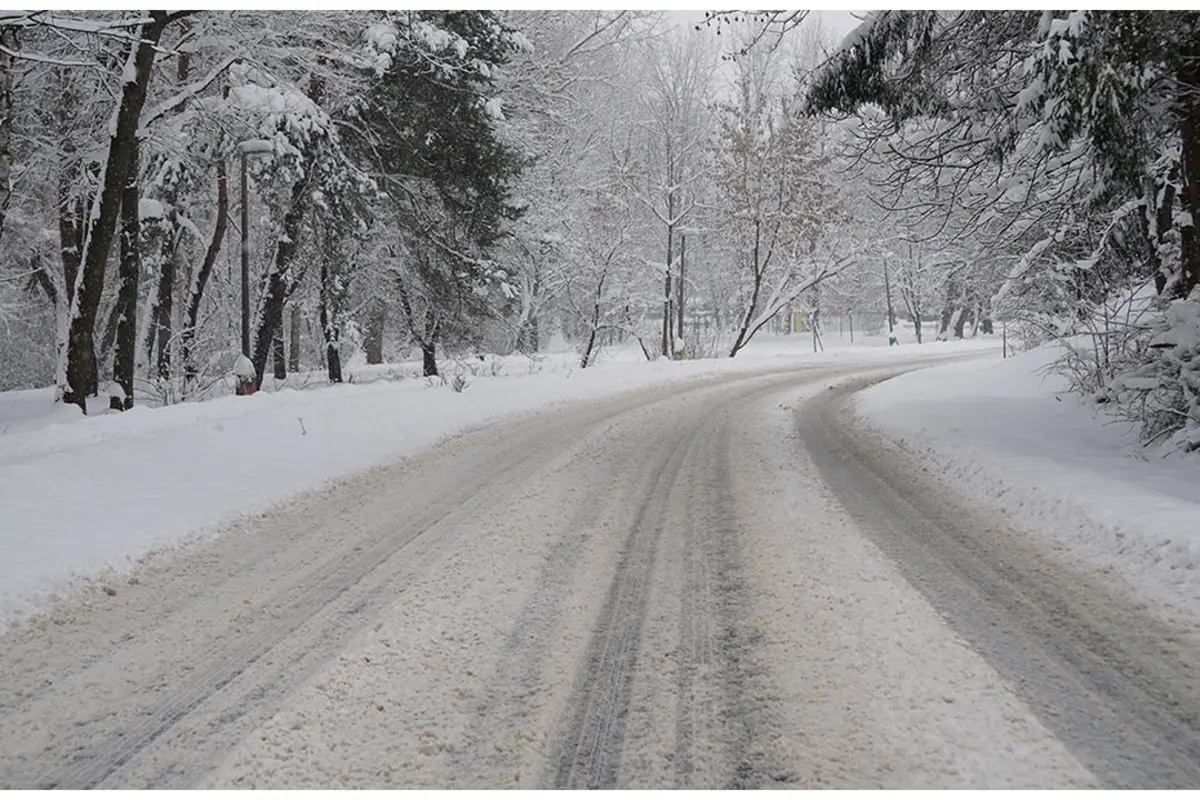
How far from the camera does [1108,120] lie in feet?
19.1

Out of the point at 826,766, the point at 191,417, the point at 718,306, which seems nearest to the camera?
the point at 826,766

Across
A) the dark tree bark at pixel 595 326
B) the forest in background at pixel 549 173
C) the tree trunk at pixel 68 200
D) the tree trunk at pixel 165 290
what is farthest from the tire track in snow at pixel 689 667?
the dark tree bark at pixel 595 326

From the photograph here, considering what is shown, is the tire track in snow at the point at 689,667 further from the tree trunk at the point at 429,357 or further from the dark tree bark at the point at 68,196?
the tree trunk at the point at 429,357

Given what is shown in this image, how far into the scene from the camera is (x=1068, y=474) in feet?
20.4

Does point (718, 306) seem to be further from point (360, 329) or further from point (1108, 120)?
point (1108, 120)

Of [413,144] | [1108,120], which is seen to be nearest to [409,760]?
[1108,120]

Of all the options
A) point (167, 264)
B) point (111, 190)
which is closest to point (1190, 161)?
point (111, 190)

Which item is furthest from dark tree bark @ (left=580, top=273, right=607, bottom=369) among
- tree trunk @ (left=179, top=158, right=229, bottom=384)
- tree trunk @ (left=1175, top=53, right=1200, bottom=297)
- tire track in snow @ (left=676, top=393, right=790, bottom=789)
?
tire track in snow @ (left=676, top=393, right=790, bottom=789)

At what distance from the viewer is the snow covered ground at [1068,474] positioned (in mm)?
4324

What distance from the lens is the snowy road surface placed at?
8.04 feet

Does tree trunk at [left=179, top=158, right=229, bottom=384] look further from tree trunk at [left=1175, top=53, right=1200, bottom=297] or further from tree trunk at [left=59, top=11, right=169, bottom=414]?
tree trunk at [left=1175, top=53, right=1200, bottom=297]

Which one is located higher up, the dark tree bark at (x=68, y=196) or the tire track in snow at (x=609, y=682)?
the dark tree bark at (x=68, y=196)

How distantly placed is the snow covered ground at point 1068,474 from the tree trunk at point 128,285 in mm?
12894

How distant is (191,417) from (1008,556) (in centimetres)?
992
